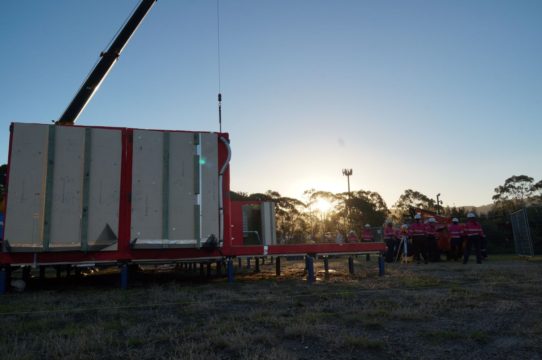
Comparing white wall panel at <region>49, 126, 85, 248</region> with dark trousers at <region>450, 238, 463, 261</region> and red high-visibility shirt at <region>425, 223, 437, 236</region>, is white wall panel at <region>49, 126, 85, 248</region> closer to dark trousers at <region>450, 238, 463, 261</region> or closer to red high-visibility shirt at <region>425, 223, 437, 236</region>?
red high-visibility shirt at <region>425, 223, 437, 236</region>

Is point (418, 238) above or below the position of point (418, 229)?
below

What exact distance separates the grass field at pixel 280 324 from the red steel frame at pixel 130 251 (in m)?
1.01

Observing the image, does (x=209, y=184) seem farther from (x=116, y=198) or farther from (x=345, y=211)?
(x=345, y=211)

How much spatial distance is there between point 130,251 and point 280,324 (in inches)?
196

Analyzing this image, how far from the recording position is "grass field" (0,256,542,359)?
11.3ft

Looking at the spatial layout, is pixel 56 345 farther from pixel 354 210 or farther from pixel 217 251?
pixel 354 210

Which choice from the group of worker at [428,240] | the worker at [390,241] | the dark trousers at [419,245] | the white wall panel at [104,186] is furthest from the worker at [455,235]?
the white wall panel at [104,186]

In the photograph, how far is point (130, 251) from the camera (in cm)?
841

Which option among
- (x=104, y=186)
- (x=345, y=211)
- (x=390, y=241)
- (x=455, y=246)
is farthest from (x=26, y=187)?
(x=345, y=211)

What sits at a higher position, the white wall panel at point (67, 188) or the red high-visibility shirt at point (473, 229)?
the white wall panel at point (67, 188)

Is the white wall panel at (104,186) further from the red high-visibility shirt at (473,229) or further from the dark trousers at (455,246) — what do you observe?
the dark trousers at (455,246)

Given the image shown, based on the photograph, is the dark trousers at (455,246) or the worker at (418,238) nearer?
Answer: the worker at (418,238)

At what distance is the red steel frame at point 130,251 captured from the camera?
7961mm

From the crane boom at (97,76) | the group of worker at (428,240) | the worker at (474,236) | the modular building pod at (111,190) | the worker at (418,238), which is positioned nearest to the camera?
the modular building pod at (111,190)
